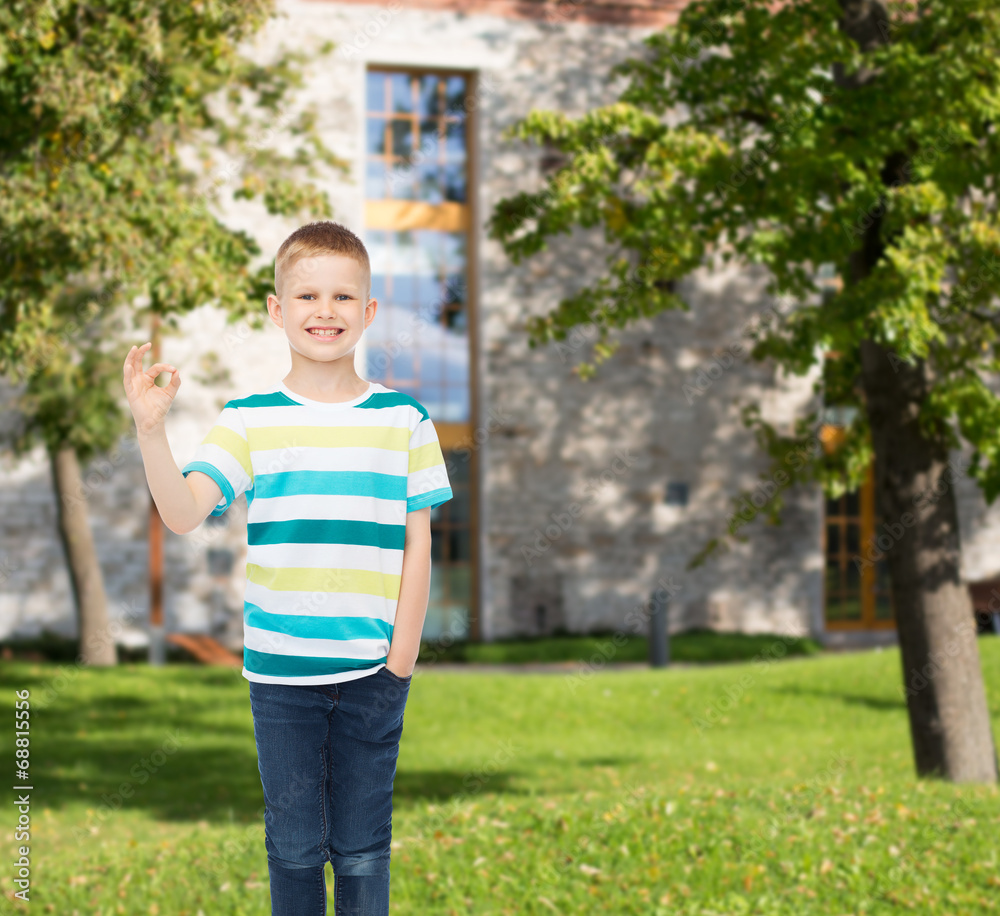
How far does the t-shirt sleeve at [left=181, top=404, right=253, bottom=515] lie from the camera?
2365 millimetres

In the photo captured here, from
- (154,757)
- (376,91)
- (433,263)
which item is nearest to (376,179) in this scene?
(376,91)

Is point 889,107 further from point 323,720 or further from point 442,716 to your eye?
point 442,716

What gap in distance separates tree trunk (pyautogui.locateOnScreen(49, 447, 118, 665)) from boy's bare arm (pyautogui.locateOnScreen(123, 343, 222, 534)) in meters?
13.2

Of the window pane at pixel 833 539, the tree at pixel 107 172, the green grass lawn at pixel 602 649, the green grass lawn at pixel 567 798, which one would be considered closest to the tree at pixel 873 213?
the green grass lawn at pixel 567 798

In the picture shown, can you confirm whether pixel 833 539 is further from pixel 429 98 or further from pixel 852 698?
pixel 429 98

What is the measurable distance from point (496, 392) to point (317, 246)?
625 inches

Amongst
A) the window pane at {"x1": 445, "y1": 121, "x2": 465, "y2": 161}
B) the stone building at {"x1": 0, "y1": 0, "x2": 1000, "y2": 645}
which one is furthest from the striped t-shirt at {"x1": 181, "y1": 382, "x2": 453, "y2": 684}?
the window pane at {"x1": 445, "y1": 121, "x2": 465, "y2": 161}

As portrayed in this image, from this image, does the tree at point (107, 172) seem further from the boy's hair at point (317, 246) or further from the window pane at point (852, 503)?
the window pane at point (852, 503)

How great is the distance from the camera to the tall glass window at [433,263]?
59.0 ft

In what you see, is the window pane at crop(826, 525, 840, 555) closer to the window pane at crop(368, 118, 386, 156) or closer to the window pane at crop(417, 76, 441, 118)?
the window pane at crop(417, 76, 441, 118)

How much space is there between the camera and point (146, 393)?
2.25m

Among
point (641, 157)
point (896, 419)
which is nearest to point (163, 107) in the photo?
point (641, 157)

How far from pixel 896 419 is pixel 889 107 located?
7.26ft

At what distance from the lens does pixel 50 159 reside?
255 inches
